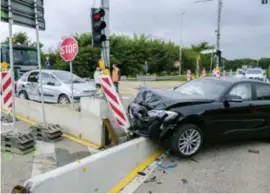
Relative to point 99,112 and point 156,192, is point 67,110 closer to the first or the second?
point 99,112

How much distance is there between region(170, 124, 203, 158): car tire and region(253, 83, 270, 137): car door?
1.69 meters

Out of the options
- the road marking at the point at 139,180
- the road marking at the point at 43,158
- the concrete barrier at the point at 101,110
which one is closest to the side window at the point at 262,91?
the road marking at the point at 139,180

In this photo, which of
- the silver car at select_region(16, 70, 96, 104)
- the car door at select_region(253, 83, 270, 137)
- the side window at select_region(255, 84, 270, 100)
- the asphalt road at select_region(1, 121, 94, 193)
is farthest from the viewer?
the silver car at select_region(16, 70, 96, 104)

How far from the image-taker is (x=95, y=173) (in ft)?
16.0

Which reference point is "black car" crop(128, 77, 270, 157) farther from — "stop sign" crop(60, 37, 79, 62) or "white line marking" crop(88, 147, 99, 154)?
"stop sign" crop(60, 37, 79, 62)

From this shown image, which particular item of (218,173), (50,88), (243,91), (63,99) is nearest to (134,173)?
(218,173)

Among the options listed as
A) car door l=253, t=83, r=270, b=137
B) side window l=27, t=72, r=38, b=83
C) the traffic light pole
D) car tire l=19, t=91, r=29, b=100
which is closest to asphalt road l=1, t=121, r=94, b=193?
the traffic light pole

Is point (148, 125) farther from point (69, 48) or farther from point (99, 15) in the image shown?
point (69, 48)

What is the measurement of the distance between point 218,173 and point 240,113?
5.91 ft

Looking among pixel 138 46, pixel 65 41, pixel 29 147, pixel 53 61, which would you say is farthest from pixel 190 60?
pixel 29 147

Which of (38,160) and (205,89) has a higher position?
(205,89)

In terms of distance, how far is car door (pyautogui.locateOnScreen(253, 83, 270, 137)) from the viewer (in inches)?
297

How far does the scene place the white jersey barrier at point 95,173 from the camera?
4027mm

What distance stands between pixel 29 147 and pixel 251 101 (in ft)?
16.3
